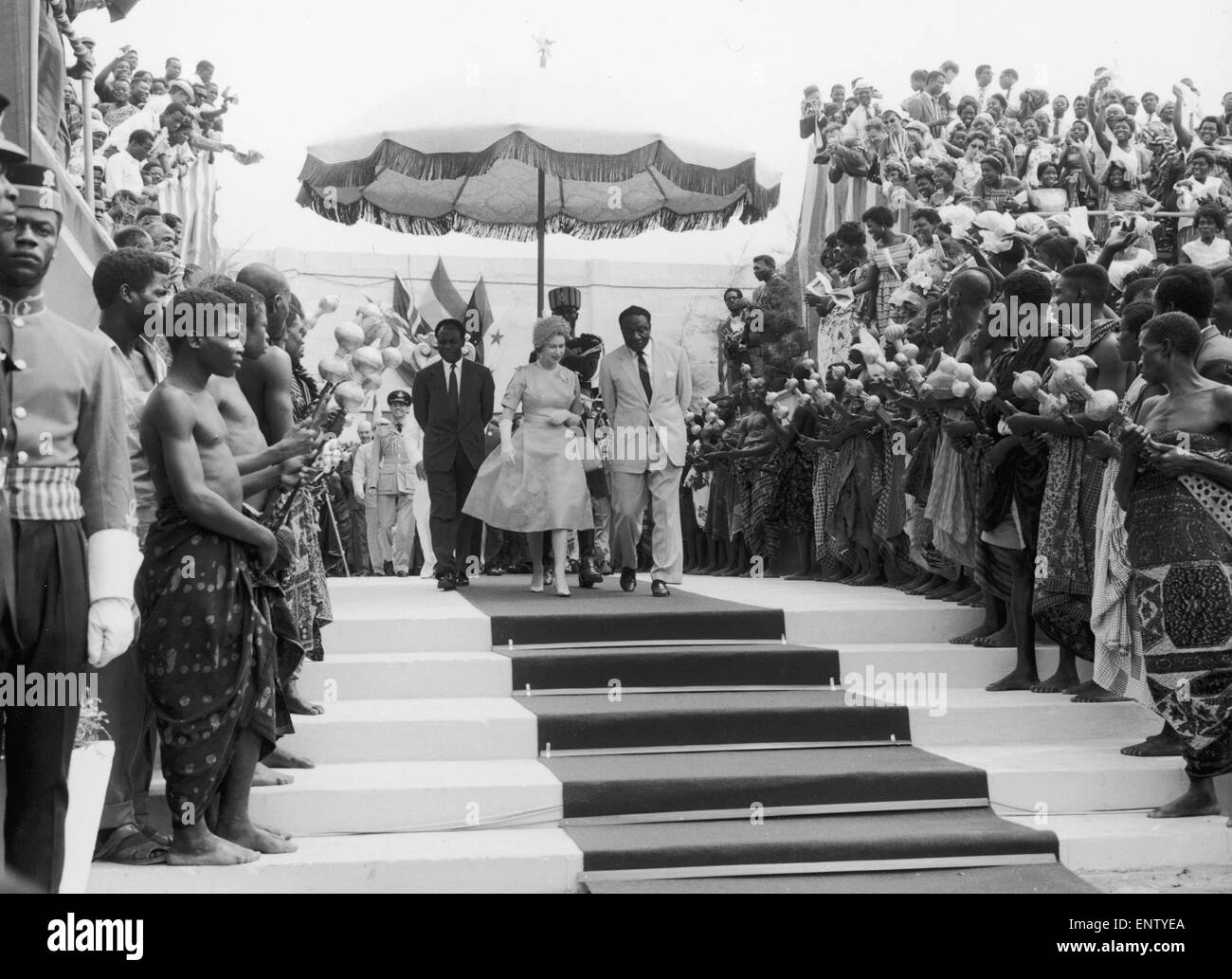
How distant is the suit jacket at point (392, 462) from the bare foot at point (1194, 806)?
10.4m

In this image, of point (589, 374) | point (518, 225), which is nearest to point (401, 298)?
point (518, 225)

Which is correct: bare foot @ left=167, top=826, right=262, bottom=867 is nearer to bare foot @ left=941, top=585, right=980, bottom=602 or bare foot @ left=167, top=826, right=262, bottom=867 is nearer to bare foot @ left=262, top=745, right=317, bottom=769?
bare foot @ left=262, top=745, right=317, bottom=769

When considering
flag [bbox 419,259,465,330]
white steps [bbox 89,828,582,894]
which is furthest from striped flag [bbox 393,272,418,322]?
white steps [bbox 89,828,582,894]

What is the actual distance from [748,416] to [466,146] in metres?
3.44

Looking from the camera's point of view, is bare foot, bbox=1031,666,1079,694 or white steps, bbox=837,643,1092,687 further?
white steps, bbox=837,643,1092,687

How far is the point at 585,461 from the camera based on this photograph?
848 cm

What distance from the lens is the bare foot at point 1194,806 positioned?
5.45 meters

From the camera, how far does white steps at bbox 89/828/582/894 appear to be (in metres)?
4.50

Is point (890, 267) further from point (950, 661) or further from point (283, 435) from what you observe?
point (283, 435)

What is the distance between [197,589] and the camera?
14.7 ft

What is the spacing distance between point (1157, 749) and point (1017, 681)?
0.86m

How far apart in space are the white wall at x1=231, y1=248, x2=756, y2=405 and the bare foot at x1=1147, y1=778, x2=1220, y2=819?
525 inches

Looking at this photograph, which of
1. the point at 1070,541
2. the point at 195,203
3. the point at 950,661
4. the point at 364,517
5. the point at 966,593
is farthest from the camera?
the point at 364,517

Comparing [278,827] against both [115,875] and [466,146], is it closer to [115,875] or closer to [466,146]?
[115,875]
